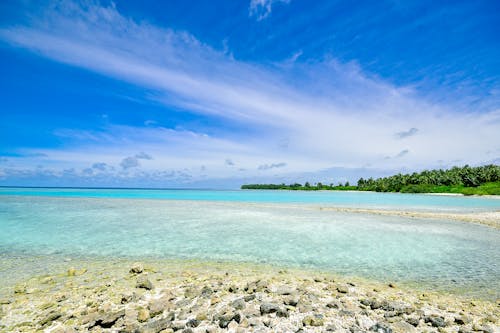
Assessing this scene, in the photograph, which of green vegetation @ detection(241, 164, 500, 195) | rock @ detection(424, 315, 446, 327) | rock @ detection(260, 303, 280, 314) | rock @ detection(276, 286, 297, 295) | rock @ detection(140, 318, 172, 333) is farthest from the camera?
green vegetation @ detection(241, 164, 500, 195)

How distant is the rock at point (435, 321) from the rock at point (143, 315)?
6072 millimetres

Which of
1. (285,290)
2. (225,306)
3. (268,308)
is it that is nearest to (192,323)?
(225,306)

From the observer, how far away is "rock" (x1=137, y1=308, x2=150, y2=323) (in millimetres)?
5961

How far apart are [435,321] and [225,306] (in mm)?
4604

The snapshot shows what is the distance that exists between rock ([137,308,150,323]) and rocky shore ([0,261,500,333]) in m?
0.02

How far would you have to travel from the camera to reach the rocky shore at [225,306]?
18.7 feet

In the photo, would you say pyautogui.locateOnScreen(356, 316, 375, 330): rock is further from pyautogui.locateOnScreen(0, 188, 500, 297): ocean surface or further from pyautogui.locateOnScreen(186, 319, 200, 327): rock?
pyautogui.locateOnScreen(0, 188, 500, 297): ocean surface

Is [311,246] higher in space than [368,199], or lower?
lower

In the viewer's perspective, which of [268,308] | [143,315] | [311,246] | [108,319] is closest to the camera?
[108,319]

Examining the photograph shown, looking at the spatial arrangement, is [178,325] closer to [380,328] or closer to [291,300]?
[291,300]

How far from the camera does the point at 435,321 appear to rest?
586 centimetres

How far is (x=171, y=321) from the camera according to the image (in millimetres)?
5801

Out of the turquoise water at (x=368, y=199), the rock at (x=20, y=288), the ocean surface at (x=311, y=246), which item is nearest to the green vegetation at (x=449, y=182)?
the turquoise water at (x=368, y=199)

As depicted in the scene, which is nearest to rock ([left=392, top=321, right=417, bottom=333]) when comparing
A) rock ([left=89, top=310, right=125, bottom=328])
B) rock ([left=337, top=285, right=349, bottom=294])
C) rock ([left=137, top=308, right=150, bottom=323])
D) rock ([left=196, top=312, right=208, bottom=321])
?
rock ([left=337, top=285, right=349, bottom=294])
